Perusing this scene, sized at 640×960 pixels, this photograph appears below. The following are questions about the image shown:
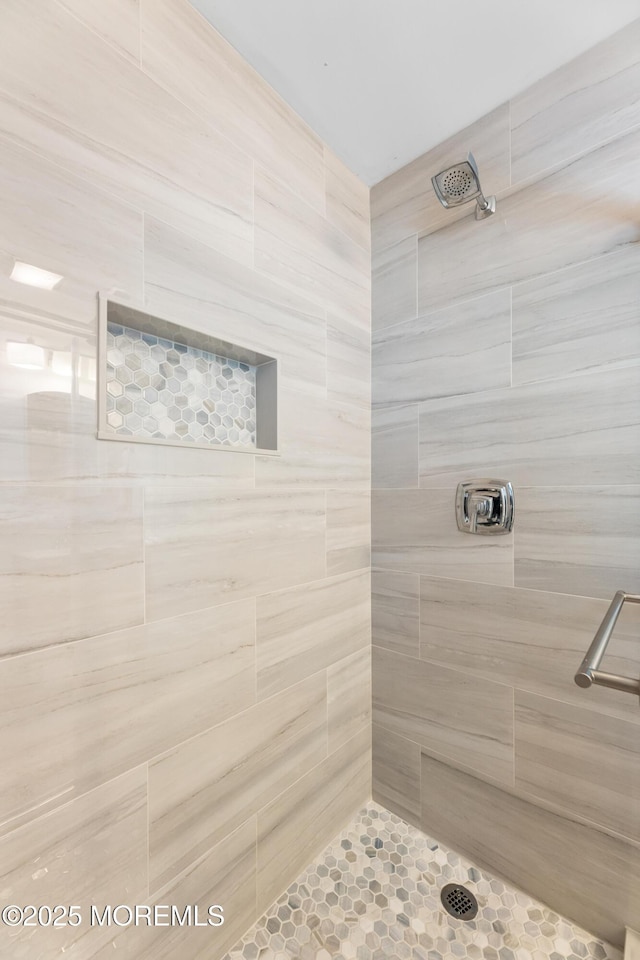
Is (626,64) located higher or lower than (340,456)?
higher

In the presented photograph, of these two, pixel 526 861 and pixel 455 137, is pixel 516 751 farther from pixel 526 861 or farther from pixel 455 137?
pixel 455 137

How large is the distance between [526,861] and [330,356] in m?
1.58

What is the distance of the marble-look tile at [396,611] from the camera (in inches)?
58.7

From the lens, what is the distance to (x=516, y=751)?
4.17 feet

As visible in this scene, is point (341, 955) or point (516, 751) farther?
point (516, 751)

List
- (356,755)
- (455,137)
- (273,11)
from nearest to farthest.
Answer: (273,11)
(455,137)
(356,755)

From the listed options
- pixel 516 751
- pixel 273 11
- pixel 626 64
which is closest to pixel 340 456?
pixel 516 751

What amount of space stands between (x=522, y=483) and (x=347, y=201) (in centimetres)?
110

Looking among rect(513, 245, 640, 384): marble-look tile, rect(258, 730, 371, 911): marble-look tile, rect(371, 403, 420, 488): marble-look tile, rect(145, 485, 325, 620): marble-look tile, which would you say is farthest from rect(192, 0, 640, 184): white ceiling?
rect(258, 730, 371, 911): marble-look tile

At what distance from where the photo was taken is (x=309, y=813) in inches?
52.8

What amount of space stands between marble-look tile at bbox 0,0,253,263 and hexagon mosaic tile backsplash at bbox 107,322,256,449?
0.28 metres

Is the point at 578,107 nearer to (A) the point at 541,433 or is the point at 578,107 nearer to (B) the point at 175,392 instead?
(A) the point at 541,433

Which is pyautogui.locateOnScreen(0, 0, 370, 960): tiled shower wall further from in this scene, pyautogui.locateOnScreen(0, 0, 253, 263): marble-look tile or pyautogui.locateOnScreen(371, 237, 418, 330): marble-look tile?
pyautogui.locateOnScreen(371, 237, 418, 330): marble-look tile

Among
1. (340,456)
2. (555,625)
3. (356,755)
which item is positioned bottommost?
(356,755)
